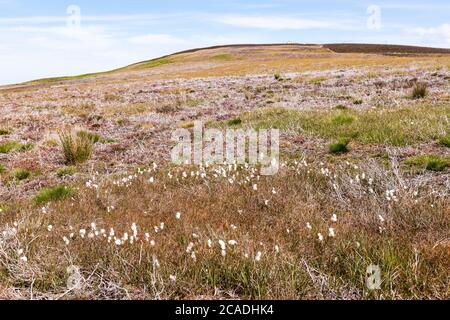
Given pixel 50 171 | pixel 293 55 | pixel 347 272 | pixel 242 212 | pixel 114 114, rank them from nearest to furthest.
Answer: pixel 347 272 → pixel 242 212 → pixel 50 171 → pixel 114 114 → pixel 293 55

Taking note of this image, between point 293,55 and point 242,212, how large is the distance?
113759mm

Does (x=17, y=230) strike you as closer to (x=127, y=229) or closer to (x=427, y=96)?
(x=127, y=229)

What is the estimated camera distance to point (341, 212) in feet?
21.9

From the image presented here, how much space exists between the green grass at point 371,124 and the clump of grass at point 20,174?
7.49m

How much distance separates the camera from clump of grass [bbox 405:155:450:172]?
8898 millimetres

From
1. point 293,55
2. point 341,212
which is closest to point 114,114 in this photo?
point 341,212

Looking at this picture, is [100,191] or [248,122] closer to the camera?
[100,191]

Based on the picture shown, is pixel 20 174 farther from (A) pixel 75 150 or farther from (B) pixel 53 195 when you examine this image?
(B) pixel 53 195

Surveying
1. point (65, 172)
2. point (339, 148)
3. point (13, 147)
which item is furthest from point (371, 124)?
point (13, 147)

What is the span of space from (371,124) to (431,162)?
4.24m

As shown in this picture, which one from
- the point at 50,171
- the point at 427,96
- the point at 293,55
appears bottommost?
the point at 50,171

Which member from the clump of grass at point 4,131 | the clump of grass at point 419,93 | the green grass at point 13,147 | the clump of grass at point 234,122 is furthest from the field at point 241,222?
the clump of grass at point 419,93

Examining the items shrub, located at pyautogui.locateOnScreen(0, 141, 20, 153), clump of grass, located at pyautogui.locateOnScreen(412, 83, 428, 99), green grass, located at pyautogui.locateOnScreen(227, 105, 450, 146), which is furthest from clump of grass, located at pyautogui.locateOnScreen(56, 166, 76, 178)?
clump of grass, located at pyautogui.locateOnScreen(412, 83, 428, 99)
